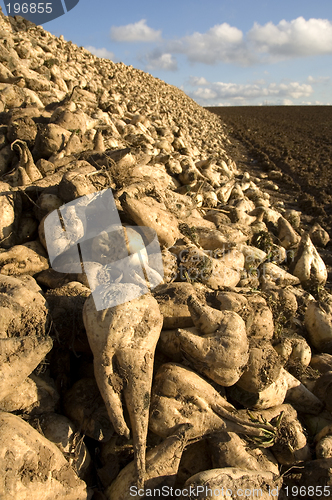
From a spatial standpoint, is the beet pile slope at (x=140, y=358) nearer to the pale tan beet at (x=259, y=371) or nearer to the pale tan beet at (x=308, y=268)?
the pale tan beet at (x=259, y=371)

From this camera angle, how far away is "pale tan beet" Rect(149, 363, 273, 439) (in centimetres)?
254

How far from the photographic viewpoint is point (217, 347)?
9.00ft

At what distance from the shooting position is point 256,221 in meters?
6.50

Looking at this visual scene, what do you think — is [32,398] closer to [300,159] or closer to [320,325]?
[320,325]

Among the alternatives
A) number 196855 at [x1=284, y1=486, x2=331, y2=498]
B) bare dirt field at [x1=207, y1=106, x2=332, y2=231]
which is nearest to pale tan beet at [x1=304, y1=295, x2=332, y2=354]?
number 196855 at [x1=284, y1=486, x2=331, y2=498]

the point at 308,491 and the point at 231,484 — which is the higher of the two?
the point at 231,484

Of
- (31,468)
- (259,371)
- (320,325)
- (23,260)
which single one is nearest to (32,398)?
(31,468)

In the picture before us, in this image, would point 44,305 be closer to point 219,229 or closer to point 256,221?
point 219,229

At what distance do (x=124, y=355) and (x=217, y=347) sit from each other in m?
0.81

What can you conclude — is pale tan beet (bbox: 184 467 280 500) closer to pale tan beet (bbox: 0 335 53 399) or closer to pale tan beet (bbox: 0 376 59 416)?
pale tan beet (bbox: 0 376 59 416)

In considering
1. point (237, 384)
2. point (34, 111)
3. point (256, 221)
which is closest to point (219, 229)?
point (256, 221)

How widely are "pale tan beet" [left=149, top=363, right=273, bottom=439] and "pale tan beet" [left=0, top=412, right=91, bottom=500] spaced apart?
2.28 ft

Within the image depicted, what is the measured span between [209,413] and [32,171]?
3783mm

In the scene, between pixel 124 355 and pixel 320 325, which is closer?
pixel 124 355
